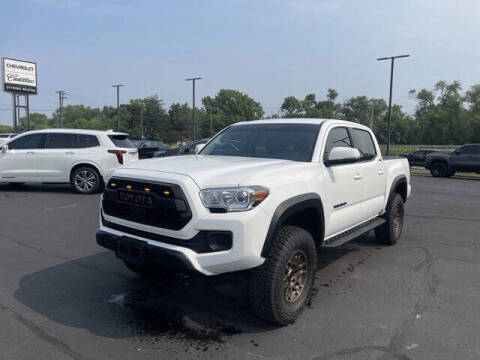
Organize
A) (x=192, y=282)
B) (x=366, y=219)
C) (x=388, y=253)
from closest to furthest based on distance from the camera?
(x=192, y=282), (x=366, y=219), (x=388, y=253)

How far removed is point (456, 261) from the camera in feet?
18.7

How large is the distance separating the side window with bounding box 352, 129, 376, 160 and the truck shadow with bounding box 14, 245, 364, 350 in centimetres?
244

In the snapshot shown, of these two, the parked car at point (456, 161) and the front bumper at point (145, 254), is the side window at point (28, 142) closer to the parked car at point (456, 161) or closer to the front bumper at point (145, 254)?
the front bumper at point (145, 254)

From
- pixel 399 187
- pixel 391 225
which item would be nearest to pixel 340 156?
pixel 391 225

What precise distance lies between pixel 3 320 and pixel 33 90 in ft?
132

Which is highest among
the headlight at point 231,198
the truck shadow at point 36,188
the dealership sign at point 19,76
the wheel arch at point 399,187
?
the dealership sign at point 19,76

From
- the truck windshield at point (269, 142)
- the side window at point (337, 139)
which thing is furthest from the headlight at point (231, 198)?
the side window at point (337, 139)

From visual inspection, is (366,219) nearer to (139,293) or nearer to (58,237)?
(139,293)

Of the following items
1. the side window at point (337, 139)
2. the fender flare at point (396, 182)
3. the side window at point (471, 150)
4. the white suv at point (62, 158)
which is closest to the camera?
the side window at point (337, 139)

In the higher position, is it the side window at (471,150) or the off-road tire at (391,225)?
the side window at (471,150)

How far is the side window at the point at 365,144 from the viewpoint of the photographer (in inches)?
220

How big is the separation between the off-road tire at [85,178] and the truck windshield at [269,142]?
707 cm

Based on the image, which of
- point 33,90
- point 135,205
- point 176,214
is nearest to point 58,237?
point 135,205

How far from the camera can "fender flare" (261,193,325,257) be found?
3393 mm
